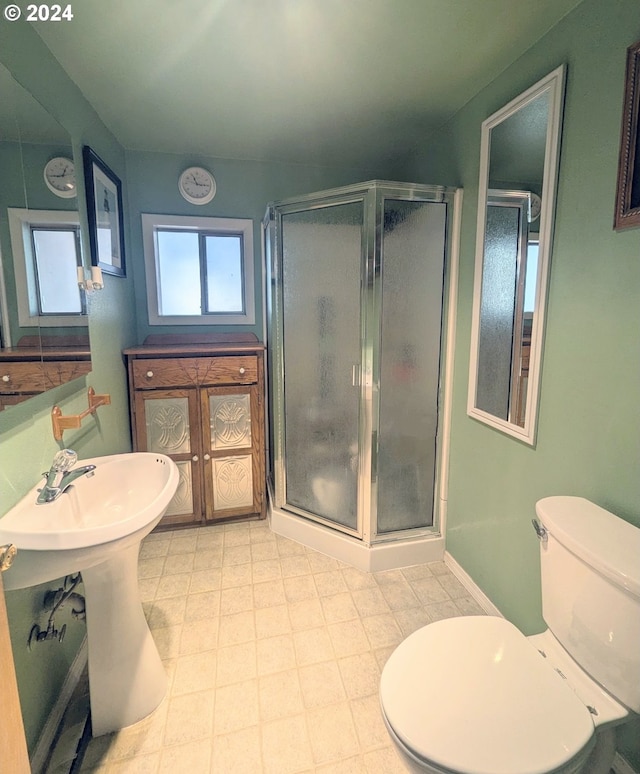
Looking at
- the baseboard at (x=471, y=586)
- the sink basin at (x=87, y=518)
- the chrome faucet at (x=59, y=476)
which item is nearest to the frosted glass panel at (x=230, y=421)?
the sink basin at (x=87, y=518)

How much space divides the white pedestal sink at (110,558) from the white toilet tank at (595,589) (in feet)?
3.83

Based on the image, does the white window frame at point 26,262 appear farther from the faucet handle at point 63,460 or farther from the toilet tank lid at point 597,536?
the toilet tank lid at point 597,536

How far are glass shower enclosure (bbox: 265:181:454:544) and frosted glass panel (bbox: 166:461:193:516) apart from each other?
0.61 meters

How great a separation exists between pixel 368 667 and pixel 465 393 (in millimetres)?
1280

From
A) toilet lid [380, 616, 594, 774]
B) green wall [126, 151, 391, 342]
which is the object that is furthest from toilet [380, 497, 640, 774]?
green wall [126, 151, 391, 342]


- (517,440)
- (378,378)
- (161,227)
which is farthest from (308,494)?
(161,227)

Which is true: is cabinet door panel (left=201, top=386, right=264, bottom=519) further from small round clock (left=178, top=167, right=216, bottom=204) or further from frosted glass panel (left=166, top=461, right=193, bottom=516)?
small round clock (left=178, top=167, right=216, bottom=204)

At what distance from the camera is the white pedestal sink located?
97 cm

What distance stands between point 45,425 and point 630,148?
6.56 ft

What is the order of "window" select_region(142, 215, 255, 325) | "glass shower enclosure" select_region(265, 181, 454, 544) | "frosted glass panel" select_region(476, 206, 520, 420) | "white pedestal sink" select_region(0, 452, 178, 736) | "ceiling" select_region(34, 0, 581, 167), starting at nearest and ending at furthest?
1. "white pedestal sink" select_region(0, 452, 178, 736)
2. "ceiling" select_region(34, 0, 581, 167)
3. "frosted glass panel" select_region(476, 206, 520, 420)
4. "glass shower enclosure" select_region(265, 181, 454, 544)
5. "window" select_region(142, 215, 255, 325)

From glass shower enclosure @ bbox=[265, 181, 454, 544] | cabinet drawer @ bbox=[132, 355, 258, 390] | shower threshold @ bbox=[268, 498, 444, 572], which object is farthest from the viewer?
cabinet drawer @ bbox=[132, 355, 258, 390]

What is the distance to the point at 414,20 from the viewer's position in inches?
53.4

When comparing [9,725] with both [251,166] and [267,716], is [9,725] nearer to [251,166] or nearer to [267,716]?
[267,716]

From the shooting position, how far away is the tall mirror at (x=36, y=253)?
111 cm
